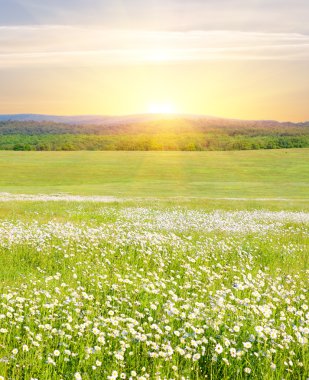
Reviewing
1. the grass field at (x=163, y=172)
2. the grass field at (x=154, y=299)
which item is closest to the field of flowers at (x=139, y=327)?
the grass field at (x=154, y=299)

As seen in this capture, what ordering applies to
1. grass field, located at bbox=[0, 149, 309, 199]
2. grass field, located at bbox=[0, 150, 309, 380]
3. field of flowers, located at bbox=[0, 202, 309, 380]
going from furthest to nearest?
grass field, located at bbox=[0, 149, 309, 199]
grass field, located at bbox=[0, 150, 309, 380]
field of flowers, located at bbox=[0, 202, 309, 380]

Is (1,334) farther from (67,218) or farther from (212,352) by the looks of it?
(67,218)

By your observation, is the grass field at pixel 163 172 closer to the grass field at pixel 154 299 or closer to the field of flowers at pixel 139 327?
the grass field at pixel 154 299

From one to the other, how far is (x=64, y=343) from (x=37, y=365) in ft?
1.39

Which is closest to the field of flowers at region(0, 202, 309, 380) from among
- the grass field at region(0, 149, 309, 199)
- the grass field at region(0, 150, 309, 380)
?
the grass field at region(0, 150, 309, 380)

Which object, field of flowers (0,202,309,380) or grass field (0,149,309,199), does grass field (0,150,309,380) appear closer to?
field of flowers (0,202,309,380)

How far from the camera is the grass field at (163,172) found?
5978 cm

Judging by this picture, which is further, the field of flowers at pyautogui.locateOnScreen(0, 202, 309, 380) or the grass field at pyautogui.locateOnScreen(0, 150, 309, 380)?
the grass field at pyautogui.locateOnScreen(0, 150, 309, 380)

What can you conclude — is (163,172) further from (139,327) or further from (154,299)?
(139,327)

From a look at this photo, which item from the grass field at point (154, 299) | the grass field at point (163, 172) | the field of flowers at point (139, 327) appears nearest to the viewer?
the field of flowers at point (139, 327)

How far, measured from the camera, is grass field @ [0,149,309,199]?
5978cm

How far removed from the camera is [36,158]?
3698 inches

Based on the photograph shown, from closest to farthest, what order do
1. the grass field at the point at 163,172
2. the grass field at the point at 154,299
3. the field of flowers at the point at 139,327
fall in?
the field of flowers at the point at 139,327
the grass field at the point at 154,299
the grass field at the point at 163,172

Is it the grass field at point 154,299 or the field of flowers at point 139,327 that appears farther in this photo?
the grass field at point 154,299
